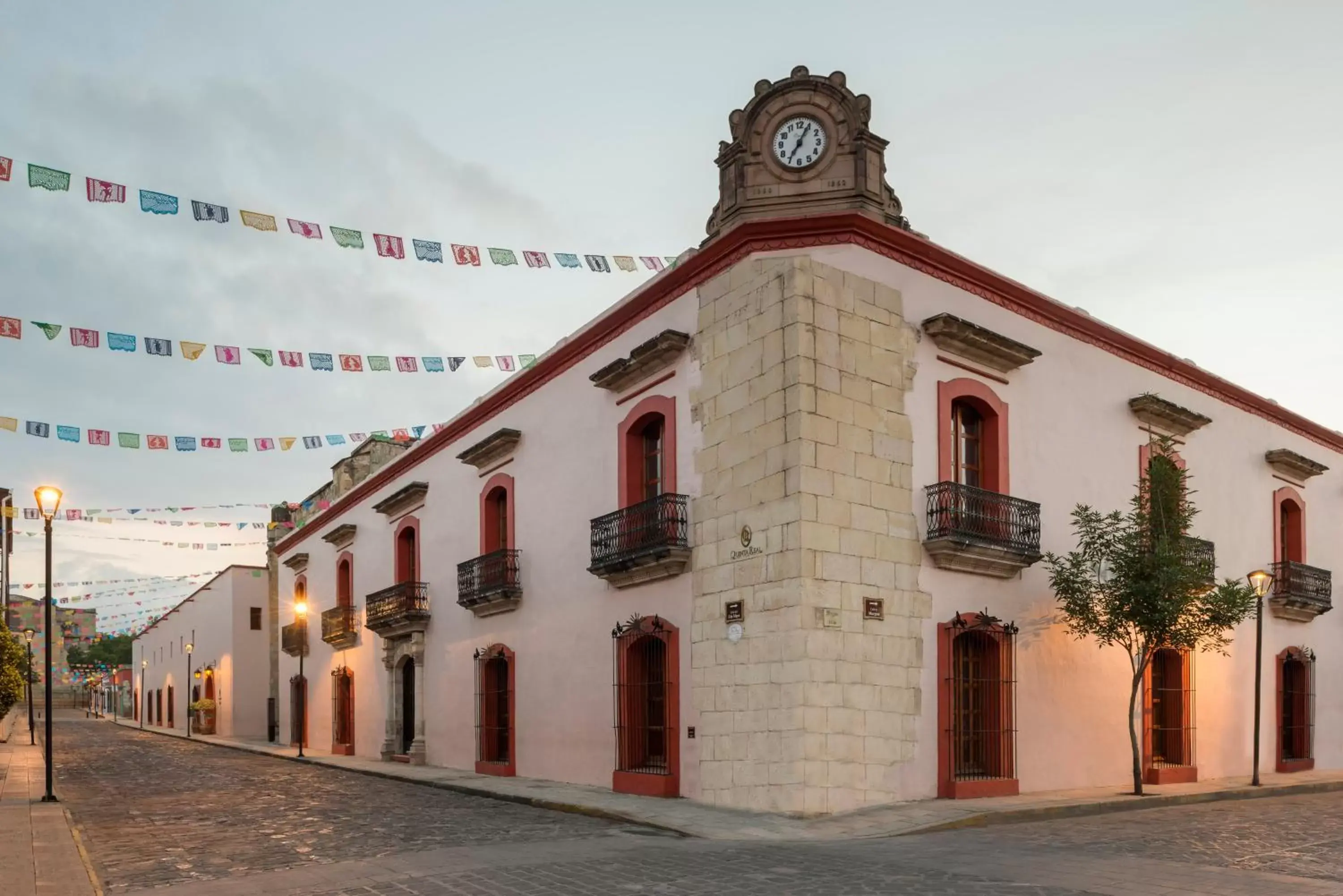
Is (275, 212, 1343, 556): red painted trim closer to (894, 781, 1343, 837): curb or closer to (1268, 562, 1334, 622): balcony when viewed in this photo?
(1268, 562, 1334, 622): balcony

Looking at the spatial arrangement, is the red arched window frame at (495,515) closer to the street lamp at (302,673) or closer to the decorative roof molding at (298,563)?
the street lamp at (302,673)

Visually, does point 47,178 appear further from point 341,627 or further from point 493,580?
point 341,627

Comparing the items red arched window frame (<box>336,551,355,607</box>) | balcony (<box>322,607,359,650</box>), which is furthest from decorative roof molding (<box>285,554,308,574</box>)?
balcony (<box>322,607,359,650</box>)

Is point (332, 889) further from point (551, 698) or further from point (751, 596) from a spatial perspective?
point (551, 698)

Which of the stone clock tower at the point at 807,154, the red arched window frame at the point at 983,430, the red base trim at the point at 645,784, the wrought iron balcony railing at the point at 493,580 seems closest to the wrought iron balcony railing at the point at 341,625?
the wrought iron balcony railing at the point at 493,580

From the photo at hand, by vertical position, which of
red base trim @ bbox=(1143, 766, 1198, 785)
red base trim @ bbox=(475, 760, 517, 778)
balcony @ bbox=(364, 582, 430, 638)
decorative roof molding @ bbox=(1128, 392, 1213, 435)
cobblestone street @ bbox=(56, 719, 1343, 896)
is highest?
decorative roof molding @ bbox=(1128, 392, 1213, 435)

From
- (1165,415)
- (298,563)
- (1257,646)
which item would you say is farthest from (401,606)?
(1257,646)

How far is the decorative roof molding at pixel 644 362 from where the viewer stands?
49.1 feet

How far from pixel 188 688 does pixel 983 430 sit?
40657 millimetres

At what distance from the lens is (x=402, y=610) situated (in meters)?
23.1

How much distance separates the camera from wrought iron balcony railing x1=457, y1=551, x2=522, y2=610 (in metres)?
19.1

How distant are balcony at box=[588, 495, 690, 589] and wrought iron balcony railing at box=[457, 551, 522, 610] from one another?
3.25 metres

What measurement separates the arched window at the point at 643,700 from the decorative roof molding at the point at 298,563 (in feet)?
64.7

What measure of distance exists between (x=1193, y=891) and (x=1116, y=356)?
1111 cm
